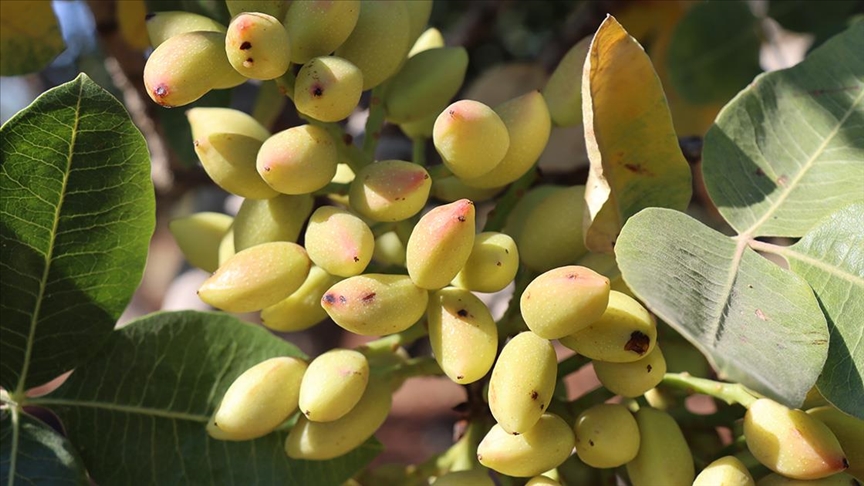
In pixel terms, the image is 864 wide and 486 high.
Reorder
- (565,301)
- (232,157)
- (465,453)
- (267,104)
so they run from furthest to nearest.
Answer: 1. (267,104)
2. (465,453)
3. (232,157)
4. (565,301)

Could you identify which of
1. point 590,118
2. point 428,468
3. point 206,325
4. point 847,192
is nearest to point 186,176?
point 206,325

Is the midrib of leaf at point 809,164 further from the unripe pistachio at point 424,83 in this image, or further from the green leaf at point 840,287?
the unripe pistachio at point 424,83

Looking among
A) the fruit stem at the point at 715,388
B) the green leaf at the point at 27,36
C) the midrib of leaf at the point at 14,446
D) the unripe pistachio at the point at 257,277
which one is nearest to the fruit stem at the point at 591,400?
the fruit stem at the point at 715,388

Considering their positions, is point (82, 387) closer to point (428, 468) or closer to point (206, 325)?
point (206, 325)

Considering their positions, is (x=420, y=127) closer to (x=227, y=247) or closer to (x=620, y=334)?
(x=227, y=247)

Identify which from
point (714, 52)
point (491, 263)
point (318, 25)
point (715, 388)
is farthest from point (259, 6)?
Result: point (714, 52)

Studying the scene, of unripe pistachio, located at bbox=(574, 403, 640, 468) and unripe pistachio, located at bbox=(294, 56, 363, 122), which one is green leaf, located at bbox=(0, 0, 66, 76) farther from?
unripe pistachio, located at bbox=(574, 403, 640, 468)

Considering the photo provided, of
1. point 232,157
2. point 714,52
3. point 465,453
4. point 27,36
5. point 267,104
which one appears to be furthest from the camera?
point 714,52
